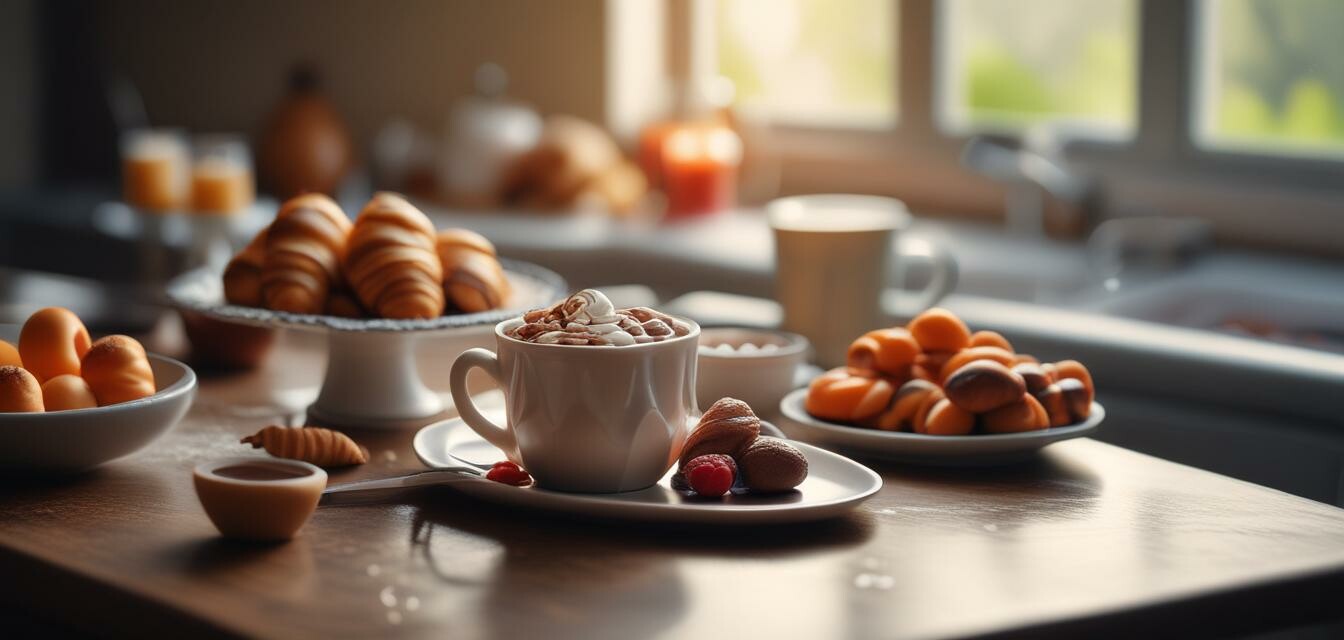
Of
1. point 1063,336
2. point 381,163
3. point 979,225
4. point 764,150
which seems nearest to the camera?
point 1063,336

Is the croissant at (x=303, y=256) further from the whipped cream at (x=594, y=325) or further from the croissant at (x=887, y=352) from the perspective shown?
the croissant at (x=887, y=352)

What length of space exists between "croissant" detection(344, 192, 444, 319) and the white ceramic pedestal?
33 mm

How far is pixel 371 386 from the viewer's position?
1.13 m

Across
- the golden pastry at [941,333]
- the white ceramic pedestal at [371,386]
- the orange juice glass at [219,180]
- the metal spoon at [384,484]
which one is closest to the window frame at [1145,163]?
the orange juice glass at [219,180]

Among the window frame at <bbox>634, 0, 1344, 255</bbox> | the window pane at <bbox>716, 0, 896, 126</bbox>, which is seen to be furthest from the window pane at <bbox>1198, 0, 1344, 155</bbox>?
the window pane at <bbox>716, 0, 896, 126</bbox>

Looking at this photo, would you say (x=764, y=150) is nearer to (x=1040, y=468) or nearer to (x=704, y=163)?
(x=704, y=163)

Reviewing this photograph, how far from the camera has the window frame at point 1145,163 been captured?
2.19 m

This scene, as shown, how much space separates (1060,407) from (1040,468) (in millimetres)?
→ 47

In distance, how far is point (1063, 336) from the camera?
1.57 metres

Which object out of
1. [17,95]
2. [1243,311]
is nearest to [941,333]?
[1243,311]

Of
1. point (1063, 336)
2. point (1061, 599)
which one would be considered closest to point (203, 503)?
point (1061, 599)

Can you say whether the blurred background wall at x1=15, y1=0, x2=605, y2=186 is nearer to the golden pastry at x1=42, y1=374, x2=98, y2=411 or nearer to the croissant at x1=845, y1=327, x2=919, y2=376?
the croissant at x1=845, y1=327, x2=919, y2=376

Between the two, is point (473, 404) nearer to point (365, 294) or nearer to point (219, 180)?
point (365, 294)

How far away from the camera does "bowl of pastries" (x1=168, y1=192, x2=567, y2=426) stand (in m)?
1.11
